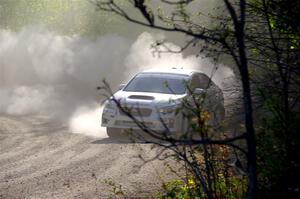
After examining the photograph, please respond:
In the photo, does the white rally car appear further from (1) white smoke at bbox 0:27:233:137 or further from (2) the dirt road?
(1) white smoke at bbox 0:27:233:137

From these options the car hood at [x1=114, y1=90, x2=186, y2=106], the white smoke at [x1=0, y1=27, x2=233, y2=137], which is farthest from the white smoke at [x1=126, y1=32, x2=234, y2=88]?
the car hood at [x1=114, y1=90, x2=186, y2=106]

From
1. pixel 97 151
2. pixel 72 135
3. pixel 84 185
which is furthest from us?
pixel 72 135

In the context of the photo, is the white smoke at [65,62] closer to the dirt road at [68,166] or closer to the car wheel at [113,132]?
the car wheel at [113,132]

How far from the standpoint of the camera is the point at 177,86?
16.9 m

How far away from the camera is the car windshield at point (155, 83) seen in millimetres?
16859

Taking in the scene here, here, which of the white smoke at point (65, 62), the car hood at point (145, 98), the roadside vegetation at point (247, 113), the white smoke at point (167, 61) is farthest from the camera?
the white smoke at point (65, 62)

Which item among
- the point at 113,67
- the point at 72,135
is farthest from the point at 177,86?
the point at 113,67

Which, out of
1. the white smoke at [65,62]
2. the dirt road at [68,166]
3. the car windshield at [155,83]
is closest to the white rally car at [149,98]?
the car windshield at [155,83]

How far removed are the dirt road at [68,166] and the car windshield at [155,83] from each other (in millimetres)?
1748

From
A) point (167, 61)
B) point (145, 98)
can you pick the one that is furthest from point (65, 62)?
point (145, 98)

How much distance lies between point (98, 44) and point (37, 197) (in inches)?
Answer: 1096

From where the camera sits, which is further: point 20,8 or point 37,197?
point 20,8

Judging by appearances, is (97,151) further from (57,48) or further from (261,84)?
(57,48)

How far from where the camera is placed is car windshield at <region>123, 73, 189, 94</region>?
55.3 feet
